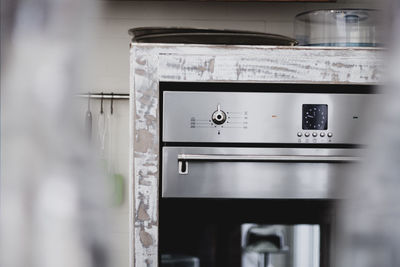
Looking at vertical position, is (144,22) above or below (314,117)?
above

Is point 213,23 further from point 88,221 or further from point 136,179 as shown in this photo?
point 88,221

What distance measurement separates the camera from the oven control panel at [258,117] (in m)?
1.43

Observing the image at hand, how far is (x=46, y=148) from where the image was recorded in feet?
0.70

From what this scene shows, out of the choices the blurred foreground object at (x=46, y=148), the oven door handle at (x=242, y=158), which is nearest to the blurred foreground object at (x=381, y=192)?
the blurred foreground object at (x=46, y=148)

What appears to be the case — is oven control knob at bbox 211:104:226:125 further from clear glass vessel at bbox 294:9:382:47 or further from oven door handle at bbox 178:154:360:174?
clear glass vessel at bbox 294:9:382:47

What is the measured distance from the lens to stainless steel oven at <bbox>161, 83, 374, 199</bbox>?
1.42 meters

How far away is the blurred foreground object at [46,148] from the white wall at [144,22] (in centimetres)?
184

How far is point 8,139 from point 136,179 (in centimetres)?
120

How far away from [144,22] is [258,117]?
2.61 ft

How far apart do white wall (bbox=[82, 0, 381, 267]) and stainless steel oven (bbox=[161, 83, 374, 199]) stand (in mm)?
655

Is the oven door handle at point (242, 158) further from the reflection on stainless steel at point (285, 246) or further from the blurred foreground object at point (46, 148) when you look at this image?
the blurred foreground object at point (46, 148)

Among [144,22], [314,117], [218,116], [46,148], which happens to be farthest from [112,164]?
[46,148]

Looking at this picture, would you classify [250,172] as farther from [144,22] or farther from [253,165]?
[144,22]

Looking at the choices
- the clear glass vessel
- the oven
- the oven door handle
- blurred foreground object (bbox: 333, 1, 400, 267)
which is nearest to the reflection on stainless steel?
the oven
